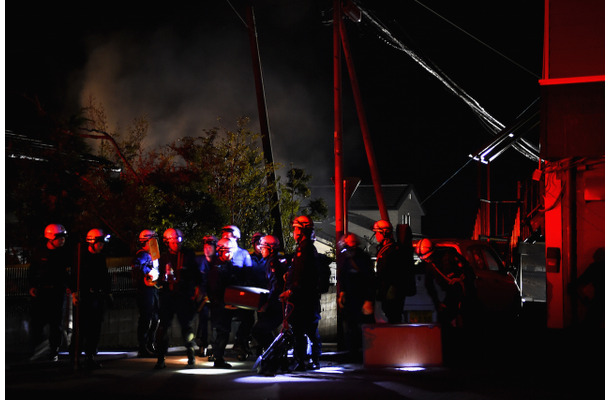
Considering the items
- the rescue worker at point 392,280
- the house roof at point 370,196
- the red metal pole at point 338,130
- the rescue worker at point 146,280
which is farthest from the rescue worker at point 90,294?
the house roof at point 370,196

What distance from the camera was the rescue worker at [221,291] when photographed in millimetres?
10539

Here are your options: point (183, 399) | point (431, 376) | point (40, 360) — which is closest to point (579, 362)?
point (431, 376)

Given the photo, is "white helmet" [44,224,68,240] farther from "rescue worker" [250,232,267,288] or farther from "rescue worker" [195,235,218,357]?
"rescue worker" [250,232,267,288]

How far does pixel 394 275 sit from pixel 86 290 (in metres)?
4.72

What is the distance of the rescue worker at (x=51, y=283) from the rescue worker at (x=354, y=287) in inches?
173

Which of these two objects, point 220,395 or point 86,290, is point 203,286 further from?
point 220,395

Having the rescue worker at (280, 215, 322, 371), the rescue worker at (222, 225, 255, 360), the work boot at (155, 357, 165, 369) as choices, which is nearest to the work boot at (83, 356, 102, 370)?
the work boot at (155, 357, 165, 369)

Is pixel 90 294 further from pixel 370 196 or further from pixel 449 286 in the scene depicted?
pixel 370 196

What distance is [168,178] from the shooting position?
25031 millimetres

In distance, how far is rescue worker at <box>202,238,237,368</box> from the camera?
415 inches

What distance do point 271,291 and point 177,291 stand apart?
143 centimetres

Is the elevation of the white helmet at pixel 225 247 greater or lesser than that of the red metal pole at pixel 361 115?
lesser

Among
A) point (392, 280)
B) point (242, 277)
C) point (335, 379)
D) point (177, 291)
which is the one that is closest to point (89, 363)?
point (177, 291)

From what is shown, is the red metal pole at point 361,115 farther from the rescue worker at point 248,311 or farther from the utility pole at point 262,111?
the rescue worker at point 248,311
